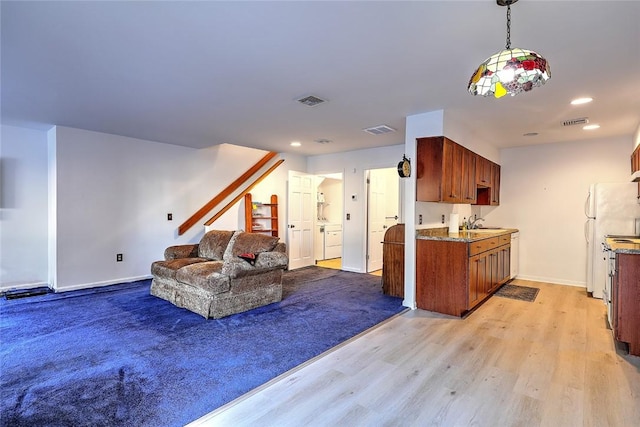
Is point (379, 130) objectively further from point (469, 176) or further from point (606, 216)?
point (606, 216)

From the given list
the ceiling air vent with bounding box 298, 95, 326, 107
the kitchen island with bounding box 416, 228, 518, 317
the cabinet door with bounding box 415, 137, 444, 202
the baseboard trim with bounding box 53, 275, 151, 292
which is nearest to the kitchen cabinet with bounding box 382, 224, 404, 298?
the kitchen island with bounding box 416, 228, 518, 317

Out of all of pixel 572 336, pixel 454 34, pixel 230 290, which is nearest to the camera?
pixel 454 34

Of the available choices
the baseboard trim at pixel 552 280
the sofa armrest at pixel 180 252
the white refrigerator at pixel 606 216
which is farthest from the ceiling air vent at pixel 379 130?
Answer: the baseboard trim at pixel 552 280

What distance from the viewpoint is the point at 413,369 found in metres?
2.41

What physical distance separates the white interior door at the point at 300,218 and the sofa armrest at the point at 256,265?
2371 millimetres

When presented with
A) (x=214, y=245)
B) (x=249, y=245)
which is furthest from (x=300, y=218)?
(x=249, y=245)

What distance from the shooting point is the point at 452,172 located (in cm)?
393

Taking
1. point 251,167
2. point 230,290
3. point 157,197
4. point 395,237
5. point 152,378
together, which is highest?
point 251,167

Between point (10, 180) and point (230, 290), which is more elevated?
point (10, 180)

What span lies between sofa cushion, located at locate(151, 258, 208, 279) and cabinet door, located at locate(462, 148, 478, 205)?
3711mm

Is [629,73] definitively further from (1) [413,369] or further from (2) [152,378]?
(2) [152,378]

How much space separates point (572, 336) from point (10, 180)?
7075mm

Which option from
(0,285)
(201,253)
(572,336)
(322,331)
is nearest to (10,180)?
(0,285)

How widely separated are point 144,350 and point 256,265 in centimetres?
144
